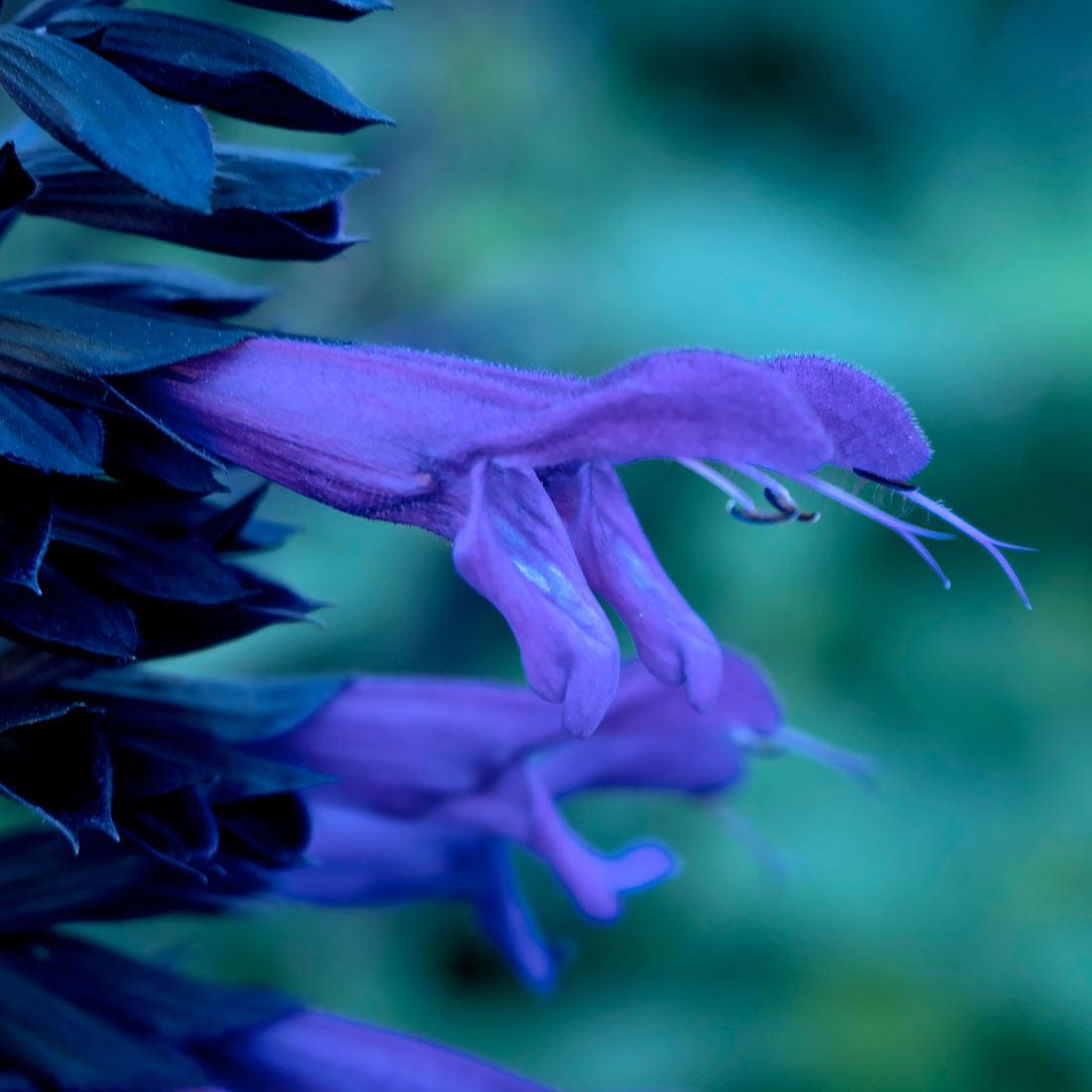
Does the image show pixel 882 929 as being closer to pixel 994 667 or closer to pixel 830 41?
pixel 994 667

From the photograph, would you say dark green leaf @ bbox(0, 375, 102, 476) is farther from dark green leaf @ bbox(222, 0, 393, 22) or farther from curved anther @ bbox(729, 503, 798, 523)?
curved anther @ bbox(729, 503, 798, 523)

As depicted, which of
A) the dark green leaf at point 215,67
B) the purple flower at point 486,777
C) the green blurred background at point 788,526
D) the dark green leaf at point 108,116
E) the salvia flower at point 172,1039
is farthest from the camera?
the green blurred background at point 788,526

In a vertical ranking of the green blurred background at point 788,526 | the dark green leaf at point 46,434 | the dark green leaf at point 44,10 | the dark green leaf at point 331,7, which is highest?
the dark green leaf at point 331,7

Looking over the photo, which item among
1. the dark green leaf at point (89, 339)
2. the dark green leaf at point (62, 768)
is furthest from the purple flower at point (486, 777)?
the dark green leaf at point (89, 339)

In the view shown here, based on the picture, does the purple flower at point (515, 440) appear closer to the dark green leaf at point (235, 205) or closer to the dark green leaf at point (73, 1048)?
the dark green leaf at point (235, 205)

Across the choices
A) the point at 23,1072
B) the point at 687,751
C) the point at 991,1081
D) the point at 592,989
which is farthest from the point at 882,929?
the point at 23,1072

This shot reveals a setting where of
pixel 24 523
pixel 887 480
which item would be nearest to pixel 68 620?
pixel 24 523
